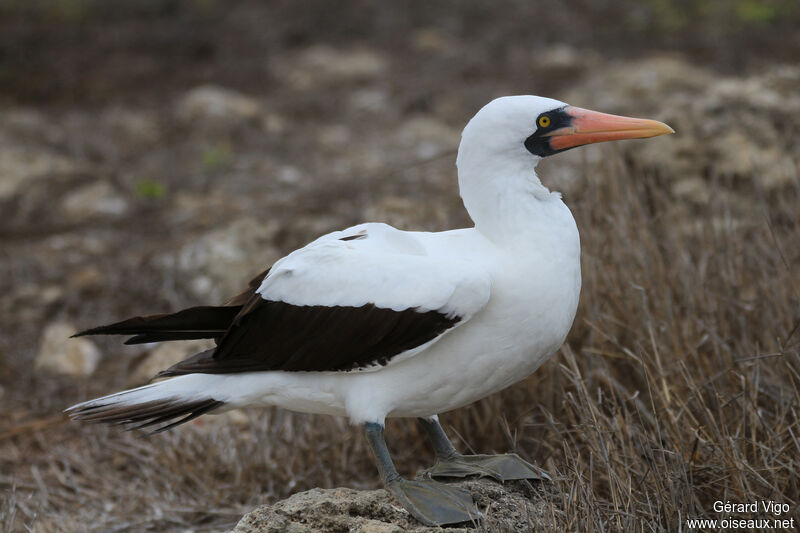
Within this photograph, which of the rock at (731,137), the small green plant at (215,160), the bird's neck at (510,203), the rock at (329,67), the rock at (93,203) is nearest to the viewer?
the bird's neck at (510,203)

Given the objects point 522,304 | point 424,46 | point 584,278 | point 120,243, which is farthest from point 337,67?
point 522,304

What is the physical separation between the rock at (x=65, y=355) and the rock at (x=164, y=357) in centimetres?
62

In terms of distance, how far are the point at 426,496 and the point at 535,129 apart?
1157 mm

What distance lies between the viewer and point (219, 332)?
2979mm

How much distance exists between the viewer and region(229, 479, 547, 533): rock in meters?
2.50

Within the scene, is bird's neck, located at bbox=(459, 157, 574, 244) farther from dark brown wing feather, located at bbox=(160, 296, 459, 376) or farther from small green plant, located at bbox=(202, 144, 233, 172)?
small green plant, located at bbox=(202, 144, 233, 172)

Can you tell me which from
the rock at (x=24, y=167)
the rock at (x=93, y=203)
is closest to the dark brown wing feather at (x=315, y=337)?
the rock at (x=93, y=203)

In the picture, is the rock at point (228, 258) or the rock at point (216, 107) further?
the rock at point (216, 107)

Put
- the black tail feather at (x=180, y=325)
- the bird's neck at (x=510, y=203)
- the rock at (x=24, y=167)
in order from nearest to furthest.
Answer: the bird's neck at (x=510, y=203) < the black tail feather at (x=180, y=325) < the rock at (x=24, y=167)

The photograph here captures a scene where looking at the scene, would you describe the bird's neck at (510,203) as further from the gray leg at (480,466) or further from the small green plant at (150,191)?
the small green plant at (150,191)

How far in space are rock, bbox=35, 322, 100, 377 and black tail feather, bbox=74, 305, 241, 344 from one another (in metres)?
2.56

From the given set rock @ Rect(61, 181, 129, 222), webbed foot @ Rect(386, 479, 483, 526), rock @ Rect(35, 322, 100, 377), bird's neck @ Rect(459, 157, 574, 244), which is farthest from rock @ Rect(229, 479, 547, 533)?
rock @ Rect(61, 181, 129, 222)

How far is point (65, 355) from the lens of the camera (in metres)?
5.38

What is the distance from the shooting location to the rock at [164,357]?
4641mm
